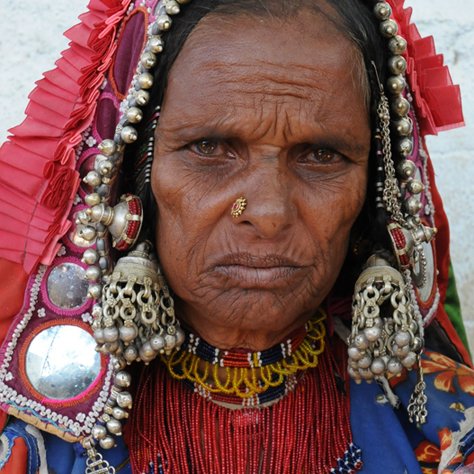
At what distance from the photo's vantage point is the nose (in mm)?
2037

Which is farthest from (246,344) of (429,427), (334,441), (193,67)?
(193,67)

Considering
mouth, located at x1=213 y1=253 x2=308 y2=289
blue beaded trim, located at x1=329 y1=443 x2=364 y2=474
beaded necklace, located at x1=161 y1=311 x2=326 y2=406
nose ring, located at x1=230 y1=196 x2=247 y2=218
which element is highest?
nose ring, located at x1=230 y1=196 x2=247 y2=218

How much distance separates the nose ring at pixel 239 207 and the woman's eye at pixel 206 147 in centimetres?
13

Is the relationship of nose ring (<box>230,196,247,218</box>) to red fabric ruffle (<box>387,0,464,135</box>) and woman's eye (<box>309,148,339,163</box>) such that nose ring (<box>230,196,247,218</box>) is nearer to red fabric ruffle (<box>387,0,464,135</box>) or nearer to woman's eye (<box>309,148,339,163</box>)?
woman's eye (<box>309,148,339,163</box>)

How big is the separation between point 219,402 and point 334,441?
27 centimetres

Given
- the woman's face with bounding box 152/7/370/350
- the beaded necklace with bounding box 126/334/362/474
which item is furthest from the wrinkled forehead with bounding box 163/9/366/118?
the beaded necklace with bounding box 126/334/362/474

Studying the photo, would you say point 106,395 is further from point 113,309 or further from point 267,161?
point 267,161

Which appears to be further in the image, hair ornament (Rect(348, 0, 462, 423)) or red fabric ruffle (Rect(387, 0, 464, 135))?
red fabric ruffle (Rect(387, 0, 464, 135))

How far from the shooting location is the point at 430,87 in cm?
249

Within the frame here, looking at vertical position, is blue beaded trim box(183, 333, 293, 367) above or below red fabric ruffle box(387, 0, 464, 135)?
below

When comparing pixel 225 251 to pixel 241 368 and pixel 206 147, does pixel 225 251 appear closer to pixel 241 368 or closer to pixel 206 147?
pixel 206 147

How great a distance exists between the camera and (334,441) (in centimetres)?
236

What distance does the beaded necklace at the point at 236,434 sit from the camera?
231 centimetres

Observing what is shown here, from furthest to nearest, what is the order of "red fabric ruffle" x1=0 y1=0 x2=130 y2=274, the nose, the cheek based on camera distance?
1. "red fabric ruffle" x1=0 y1=0 x2=130 y2=274
2. the cheek
3. the nose
